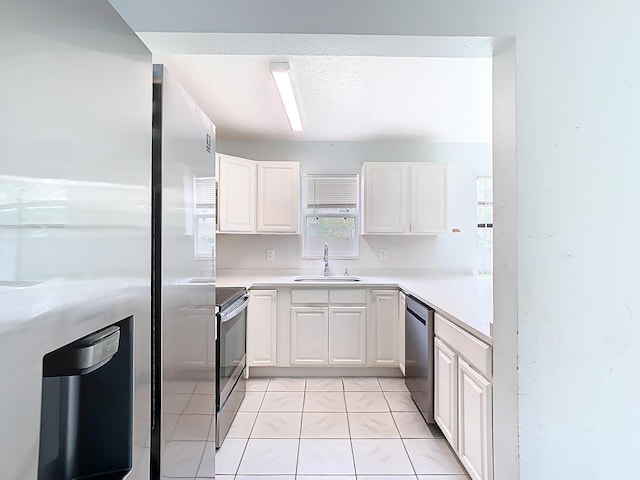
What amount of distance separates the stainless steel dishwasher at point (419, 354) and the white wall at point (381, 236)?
110 centimetres

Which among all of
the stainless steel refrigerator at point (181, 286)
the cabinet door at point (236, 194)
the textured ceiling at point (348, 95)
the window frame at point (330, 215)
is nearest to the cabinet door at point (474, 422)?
the stainless steel refrigerator at point (181, 286)

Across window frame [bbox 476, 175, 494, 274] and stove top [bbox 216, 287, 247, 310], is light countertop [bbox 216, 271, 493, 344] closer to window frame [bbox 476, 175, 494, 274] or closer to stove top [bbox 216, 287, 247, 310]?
window frame [bbox 476, 175, 494, 274]

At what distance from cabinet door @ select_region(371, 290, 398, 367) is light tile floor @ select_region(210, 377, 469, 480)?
0.26 meters

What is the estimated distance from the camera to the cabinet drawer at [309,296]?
10.5 feet

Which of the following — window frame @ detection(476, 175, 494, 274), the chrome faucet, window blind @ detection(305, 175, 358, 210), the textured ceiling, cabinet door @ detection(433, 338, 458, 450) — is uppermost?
the textured ceiling

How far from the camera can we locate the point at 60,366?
57 centimetres

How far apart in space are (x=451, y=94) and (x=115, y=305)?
264 cm

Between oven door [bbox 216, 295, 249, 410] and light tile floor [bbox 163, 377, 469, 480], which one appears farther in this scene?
oven door [bbox 216, 295, 249, 410]

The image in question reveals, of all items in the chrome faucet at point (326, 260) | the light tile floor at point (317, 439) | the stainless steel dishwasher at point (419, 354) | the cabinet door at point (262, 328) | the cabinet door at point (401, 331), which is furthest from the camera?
the chrome faucet at point (326, 260)

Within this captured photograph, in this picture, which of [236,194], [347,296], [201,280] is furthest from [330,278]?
[201,280]

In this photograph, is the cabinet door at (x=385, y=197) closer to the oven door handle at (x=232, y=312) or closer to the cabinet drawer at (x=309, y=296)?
the cabinet drawer at (x=309, y=296)

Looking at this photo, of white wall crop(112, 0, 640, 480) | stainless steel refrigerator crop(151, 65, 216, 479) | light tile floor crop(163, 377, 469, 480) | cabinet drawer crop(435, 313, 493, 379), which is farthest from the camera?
cabinet drawer crop(435, 313, 493, 379)

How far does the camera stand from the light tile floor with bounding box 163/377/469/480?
1.35 meters

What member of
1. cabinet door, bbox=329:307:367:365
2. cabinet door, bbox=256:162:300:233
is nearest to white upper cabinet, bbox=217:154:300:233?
cabinet door, bbox=256:162:300:233
